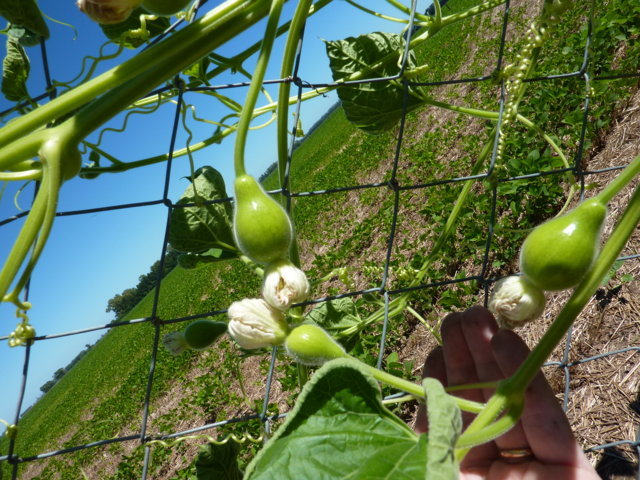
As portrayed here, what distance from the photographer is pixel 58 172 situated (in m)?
0.38

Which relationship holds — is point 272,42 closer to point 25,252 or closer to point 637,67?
point 25,252

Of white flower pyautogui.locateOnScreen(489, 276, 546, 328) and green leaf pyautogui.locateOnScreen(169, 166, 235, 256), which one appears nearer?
white flower pyautogui.locateOnScreen(489, 276, 546, 328)

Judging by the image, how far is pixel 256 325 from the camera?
434 mm

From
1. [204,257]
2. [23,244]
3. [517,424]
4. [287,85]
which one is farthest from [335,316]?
[23,244]

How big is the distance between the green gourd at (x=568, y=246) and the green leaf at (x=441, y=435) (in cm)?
16

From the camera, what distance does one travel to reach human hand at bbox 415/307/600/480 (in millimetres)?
531

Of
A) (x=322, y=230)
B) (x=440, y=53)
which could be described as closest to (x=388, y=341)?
(x=322, y=230)

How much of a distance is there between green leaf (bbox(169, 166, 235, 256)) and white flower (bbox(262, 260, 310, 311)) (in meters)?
0.30

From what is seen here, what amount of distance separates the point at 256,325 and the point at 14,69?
0.47 m

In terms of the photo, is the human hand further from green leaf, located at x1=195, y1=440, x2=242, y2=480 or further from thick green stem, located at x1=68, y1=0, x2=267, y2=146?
thick green stem, located at x1=68, y1=0, x2=267, y2=146

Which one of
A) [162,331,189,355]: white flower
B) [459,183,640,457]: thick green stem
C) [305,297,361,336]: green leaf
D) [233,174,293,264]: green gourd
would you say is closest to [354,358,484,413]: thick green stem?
[459,183,640,457]: thick green stem

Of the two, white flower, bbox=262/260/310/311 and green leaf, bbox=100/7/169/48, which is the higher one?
green leaf, bbox=100/7/169/48

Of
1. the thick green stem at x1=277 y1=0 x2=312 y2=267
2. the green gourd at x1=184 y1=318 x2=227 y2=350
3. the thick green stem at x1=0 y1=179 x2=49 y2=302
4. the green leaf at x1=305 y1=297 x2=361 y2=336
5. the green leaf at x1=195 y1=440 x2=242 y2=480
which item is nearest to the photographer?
the thick green stem at x1=0 y1=179 x2=49 y2=302

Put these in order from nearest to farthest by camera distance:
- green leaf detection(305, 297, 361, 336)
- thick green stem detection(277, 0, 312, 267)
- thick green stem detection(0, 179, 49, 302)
Result: thick green stem detection(0, 179, 49, 302) → thick green stem detection(277, 0, 312, 267) → green leaf detection(305, 297, 361, 336)
